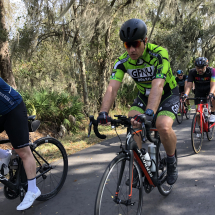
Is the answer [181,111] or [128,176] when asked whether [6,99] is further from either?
[181,111]

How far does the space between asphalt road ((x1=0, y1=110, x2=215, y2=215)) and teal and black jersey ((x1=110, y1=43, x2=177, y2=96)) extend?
1577 millimetres

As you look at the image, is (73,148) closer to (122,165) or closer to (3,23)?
(122,165)

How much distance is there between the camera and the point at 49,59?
14.9 meters

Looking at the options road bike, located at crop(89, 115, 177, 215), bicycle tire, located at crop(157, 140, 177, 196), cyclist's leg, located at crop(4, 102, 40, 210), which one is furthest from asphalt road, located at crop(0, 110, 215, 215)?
cyclist's leg, located at crop(4, 102, 40, 210)

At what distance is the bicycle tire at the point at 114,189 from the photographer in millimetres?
2156

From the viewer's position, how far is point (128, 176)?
2.45m

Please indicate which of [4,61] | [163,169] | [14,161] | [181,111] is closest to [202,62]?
[163,169]

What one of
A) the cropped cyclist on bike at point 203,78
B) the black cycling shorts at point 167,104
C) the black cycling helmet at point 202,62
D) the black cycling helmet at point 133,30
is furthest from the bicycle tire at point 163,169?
the black cycling helmet at point 202,62

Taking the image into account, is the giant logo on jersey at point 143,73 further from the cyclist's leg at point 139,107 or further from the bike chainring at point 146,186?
the bike chainring at point 146,186

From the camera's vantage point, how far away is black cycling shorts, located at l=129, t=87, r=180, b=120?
3.11 m

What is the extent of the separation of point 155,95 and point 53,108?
6939 mm

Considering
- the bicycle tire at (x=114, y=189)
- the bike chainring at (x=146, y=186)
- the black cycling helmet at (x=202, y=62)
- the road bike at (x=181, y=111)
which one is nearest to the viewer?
the bicycle tire at (x=114, y=189)

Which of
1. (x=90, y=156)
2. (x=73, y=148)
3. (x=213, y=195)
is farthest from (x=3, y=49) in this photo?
(x=213, y=195)

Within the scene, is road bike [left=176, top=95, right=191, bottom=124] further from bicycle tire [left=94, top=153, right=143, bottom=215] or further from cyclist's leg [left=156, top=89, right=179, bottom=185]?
bicycle tire [left=94, top=153, right=143, bottom=215]
